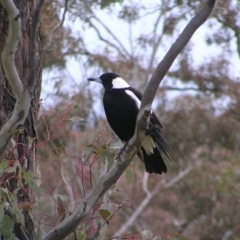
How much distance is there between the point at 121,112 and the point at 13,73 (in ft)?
5.84

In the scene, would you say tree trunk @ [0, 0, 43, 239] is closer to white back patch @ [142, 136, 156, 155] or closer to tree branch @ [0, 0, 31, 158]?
tree branch @ [0, 0, 31, 158]

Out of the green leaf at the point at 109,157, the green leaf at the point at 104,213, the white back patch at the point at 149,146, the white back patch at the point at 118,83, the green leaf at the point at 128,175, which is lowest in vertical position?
the green leaf at the point at 104,213

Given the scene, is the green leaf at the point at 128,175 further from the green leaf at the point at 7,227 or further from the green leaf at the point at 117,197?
the green leaf at the point at 7,227

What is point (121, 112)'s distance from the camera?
3.96 meters

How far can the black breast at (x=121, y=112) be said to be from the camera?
396cm

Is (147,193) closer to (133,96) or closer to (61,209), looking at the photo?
(133,96)

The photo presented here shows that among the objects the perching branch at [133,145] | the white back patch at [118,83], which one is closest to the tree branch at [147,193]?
the white back patch at [118,83]

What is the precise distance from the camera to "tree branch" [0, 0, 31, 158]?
2148 millimetres

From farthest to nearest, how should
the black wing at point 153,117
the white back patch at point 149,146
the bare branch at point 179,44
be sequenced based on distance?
the white back patch at point 149,146
the black wing at point 153,117
the bare branch at point 179,44

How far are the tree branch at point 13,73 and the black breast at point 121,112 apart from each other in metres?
1.68

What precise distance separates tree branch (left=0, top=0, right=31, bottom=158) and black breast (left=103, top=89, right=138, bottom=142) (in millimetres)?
1683

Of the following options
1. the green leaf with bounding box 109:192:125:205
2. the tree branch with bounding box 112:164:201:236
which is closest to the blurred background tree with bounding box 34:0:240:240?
the tree branch with bounding box 112:164:201:236

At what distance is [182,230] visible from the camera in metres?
9.78

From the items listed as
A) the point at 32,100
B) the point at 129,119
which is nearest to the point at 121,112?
the point at 129,119
